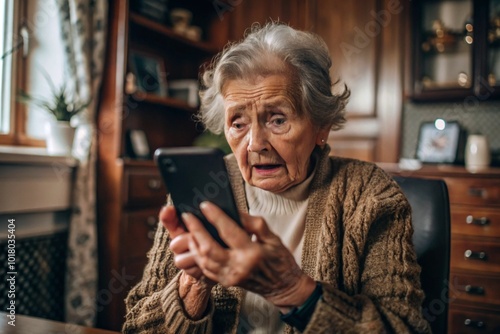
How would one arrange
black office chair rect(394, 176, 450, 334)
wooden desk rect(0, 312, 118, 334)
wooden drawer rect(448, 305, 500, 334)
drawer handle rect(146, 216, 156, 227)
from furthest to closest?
drawer handle rect(146, 216, 156, 227) → wooden drawer rect(448, 305, 500, 334) → black office chair rect(394, 176, 450, 334) → wooden desk rect(0, 312, 118, 334)

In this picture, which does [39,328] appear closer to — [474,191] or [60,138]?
[60,138]

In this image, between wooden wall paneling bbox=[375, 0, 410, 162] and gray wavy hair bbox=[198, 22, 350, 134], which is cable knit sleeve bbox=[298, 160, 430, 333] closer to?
gray wavy hair bbox=[198, 22, 350, 134]

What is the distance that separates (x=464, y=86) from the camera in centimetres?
288

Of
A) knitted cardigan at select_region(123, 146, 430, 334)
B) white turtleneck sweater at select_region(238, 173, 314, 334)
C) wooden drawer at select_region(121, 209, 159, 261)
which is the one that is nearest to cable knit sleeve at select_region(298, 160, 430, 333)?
knitted cardigan at select_region(123, 146, 430, 334)

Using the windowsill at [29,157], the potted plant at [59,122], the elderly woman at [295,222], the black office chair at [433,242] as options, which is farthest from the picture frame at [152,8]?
the black office chair at [433,242]

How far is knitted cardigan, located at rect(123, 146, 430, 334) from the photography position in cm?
80

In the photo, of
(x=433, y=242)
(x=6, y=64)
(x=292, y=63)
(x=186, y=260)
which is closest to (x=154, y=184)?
(x=6, y=64)

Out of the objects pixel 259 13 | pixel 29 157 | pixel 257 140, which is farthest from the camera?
pixel 259 13

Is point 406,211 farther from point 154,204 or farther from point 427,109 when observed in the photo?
point 427,109

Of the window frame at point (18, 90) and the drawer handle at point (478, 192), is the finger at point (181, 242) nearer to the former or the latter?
the window frame at point (18, 90)

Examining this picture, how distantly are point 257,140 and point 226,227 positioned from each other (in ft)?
1.39

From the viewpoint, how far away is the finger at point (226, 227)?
2.10 feet

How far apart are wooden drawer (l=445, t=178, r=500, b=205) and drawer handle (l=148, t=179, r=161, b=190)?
5.10ft

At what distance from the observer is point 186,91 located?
323 centimetres
